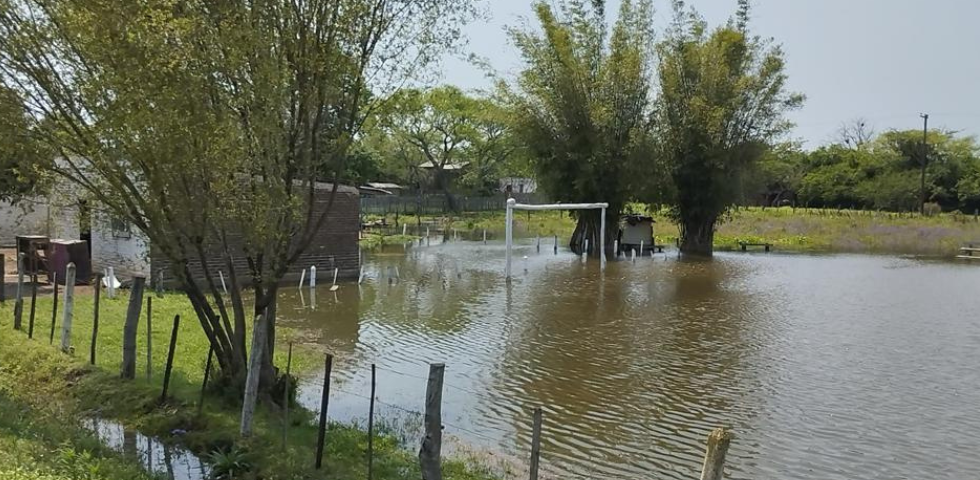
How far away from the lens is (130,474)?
6520 mm

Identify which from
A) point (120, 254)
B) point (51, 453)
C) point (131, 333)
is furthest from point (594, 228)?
point (51, 453)

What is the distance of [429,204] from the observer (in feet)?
202

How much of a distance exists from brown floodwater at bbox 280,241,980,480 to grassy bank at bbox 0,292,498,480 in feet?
4.56

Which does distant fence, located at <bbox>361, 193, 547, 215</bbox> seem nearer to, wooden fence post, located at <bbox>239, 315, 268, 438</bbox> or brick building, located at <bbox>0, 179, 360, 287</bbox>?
brick building, located at <bbox>0, 179, 360, 287</bbox>

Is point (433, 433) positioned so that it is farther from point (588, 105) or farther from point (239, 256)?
point (588, 105)

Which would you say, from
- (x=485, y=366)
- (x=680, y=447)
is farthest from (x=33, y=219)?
(x=680, y=447)

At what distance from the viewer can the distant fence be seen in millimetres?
57344

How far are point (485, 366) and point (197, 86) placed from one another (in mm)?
7072

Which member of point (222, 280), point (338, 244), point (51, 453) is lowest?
point (51, 453)

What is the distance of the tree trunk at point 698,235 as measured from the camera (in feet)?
125

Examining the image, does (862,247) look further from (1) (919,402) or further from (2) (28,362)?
(2) (28,362)

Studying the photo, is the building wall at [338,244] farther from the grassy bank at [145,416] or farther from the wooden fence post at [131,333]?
the wooden fence post at [131,333]

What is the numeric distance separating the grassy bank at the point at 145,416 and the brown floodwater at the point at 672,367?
1390 millimetres

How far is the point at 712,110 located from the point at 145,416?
100 ft
